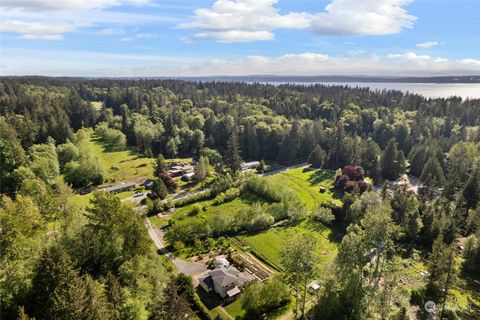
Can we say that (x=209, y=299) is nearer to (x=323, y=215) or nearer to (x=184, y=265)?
(x=184, y=265)

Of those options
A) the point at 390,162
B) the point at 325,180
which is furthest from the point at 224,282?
the point at 390,162

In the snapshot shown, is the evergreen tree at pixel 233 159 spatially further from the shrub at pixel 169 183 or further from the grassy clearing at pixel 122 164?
the grassy clearing at pixel 122 164

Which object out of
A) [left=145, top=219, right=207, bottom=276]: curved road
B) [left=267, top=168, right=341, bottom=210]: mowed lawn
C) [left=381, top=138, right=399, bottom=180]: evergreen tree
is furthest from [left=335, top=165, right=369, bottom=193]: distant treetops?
[left=145, top=219, right=207, bottom=276]: curved road

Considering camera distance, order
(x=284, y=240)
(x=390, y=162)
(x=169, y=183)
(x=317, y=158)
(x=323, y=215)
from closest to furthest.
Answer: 1. (x=284, y=240)
2. (x=323, y=215)
3. (x=169, y=183)
4. (x=390, y=162)
5. (x=317, y=158)

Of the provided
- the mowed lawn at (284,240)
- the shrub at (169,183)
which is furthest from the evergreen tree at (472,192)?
the shrub at (169,183)

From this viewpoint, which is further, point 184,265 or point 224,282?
point 184,265

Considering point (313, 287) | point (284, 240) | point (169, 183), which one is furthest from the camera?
point (169, 183)

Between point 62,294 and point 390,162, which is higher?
point 62,294
